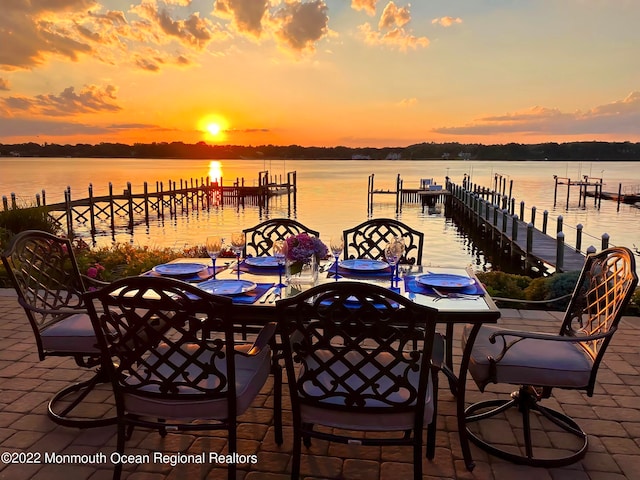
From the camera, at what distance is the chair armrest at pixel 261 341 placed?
225 centimetres

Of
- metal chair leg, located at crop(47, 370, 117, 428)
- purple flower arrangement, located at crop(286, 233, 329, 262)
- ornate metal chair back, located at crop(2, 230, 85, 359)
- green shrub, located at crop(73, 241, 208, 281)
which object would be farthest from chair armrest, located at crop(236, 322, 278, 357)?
green shrub, located at crop(73, 241, 208, 281)

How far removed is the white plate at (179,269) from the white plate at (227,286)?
24 cm

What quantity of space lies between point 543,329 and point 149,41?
9.18 metres

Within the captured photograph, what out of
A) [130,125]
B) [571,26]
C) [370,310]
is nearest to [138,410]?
[370,310]

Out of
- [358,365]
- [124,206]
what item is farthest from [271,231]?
[124,206]

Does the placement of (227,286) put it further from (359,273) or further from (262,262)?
(359,273)

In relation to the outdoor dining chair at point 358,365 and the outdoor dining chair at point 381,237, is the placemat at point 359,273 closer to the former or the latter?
the outdoor dining chair at point 381,237

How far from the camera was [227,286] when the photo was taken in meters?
2.60

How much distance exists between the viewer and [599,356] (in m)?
2.33

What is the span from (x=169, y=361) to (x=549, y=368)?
1.81m

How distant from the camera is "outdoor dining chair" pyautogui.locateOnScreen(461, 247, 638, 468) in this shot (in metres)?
2.33

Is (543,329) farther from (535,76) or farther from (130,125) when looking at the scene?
(130,125)

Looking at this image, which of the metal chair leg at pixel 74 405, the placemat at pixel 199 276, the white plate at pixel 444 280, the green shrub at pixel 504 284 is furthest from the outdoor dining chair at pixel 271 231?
the green shrub at pixel 504 284

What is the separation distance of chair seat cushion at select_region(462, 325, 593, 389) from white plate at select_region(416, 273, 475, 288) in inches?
14.6
